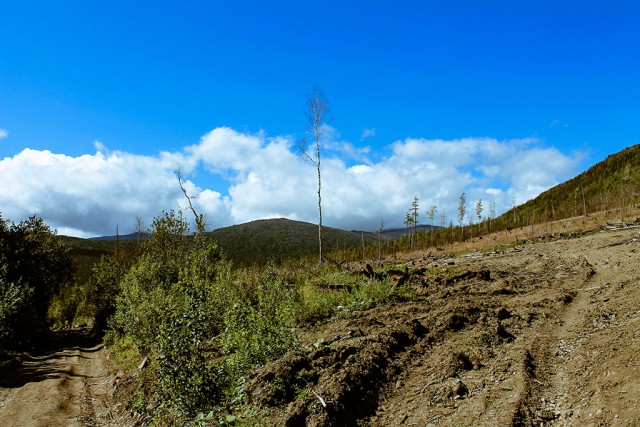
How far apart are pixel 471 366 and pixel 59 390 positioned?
678 inches

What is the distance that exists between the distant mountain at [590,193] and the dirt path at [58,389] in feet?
210

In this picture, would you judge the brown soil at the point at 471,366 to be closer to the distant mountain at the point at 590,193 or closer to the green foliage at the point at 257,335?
the green foliage at the point at 257,335

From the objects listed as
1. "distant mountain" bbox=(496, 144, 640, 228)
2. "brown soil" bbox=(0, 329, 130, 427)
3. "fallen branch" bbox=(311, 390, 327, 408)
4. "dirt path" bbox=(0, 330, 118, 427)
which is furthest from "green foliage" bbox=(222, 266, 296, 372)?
"distant mountain" bbox=(496, 144, 640, 228)

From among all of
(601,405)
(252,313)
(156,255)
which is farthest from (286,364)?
(156,255)

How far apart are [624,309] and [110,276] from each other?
39.4 metres

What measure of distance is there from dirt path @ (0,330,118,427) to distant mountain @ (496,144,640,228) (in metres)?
64.1

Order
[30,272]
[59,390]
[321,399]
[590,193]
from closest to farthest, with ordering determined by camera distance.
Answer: [321,399]
[59,390]
[30,272]
[590,193]

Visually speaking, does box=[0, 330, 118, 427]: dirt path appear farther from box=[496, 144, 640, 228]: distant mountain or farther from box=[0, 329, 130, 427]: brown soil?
box=[496, 144, 640, 228]: distant mountain

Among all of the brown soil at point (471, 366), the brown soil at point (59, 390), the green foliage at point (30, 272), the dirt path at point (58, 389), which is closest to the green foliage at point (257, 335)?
the brown soil at point (471, 366)

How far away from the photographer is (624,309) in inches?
403

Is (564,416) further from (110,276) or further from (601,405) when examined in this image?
(110,276)

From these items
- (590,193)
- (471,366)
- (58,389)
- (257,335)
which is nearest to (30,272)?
(58,389)

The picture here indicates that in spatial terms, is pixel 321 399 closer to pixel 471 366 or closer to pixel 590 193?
pixel 471 366

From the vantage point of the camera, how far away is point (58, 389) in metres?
16.8
